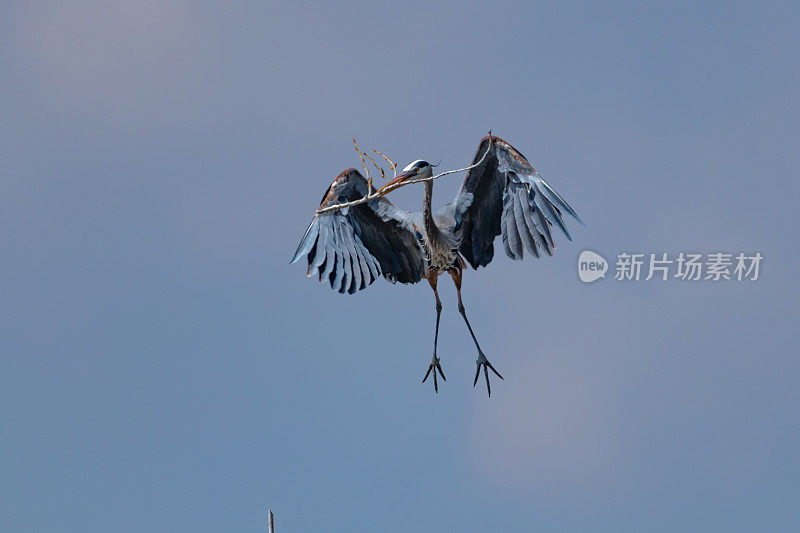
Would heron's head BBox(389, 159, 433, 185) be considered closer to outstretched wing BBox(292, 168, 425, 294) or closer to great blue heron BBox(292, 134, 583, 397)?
great blue heron BBox(292, 134, 583, 397)

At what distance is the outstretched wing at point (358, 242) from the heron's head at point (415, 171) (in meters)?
0.85

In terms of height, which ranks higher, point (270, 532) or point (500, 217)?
point (500, 217)

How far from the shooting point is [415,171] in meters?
22.0

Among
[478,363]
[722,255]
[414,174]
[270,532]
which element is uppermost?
[414,174]

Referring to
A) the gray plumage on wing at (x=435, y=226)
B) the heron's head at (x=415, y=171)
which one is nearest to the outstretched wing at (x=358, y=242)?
the gray plumage on wing at (x=435, y=226)

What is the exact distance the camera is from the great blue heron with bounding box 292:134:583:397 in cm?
2162

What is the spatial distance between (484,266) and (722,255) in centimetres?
393

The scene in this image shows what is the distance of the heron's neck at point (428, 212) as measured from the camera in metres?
22.1

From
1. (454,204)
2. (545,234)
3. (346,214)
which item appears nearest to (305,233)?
(346,214)

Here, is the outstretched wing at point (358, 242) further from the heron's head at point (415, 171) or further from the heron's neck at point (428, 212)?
the heron's head at point (415, 171)

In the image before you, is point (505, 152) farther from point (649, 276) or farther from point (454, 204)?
point (649, 276)

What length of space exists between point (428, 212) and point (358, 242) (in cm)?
131

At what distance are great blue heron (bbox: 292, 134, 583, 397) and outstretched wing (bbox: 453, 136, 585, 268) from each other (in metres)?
0.02

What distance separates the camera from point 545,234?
21234 mm
